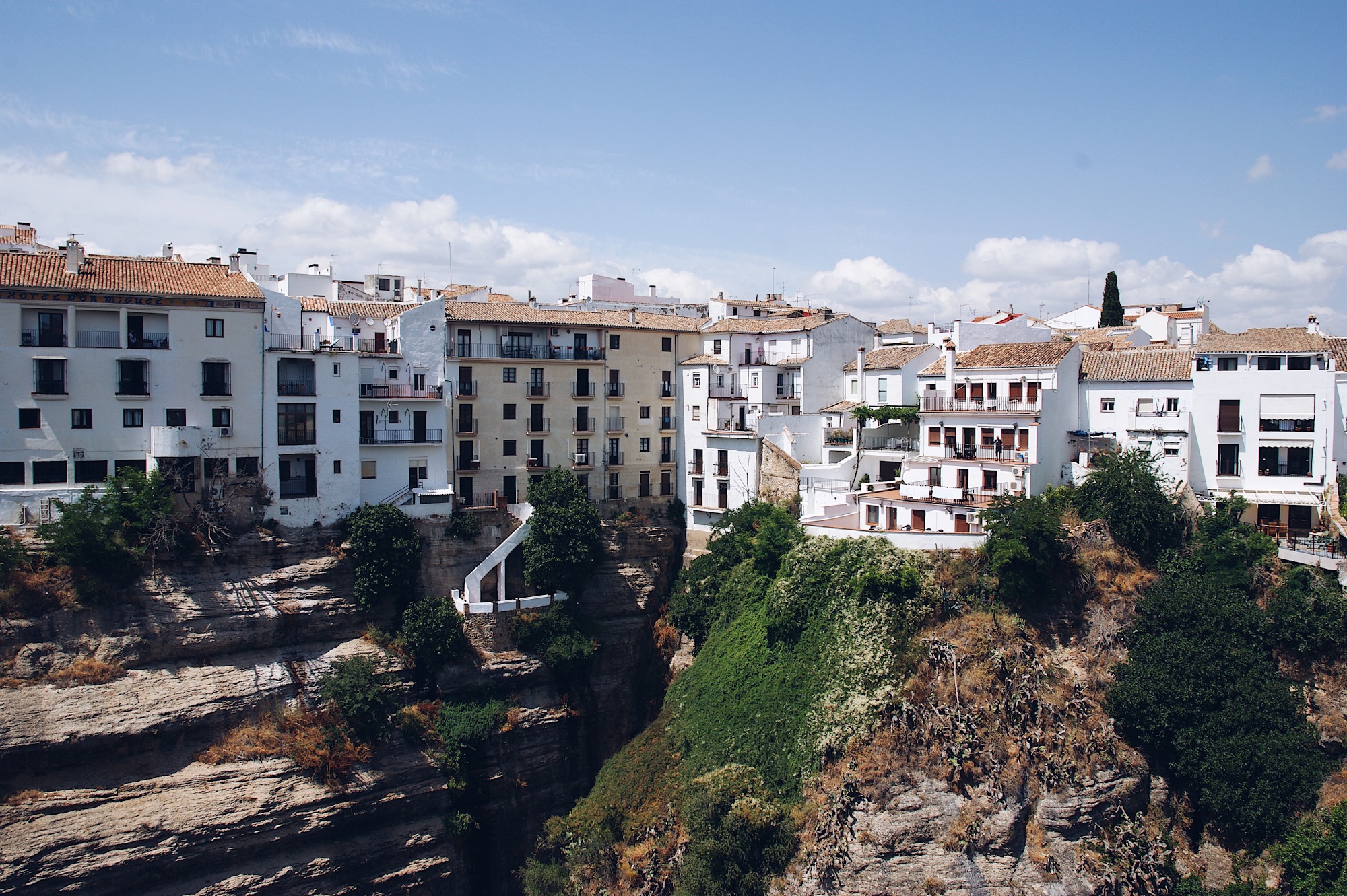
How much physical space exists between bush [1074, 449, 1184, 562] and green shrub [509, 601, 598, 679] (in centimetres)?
2039

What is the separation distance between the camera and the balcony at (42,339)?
35.5 meters

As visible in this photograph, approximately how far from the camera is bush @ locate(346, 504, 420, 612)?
38500 mm

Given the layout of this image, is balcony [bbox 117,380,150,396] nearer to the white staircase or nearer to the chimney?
the chimney

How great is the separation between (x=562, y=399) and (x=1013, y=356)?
19.9m

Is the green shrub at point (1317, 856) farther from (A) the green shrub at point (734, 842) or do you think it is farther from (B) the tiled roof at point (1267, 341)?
(B) the tiled roof at point (1267, 341)

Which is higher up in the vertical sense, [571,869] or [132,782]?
[132,782]

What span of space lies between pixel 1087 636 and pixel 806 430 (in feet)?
53.4

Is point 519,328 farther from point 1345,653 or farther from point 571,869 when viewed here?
point 1345,653

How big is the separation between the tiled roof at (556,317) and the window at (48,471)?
15.8m

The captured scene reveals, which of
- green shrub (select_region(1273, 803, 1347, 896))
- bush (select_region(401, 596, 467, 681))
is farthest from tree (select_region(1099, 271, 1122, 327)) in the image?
bush (select_region(401, 596, 467, 681))

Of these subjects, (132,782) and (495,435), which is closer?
(132,782)

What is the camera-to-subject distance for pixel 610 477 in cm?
4688

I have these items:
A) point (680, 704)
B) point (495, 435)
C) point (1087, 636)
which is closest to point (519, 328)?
point (495, 435)

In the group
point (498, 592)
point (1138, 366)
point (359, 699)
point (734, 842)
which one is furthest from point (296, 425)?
point (1138, 366)
